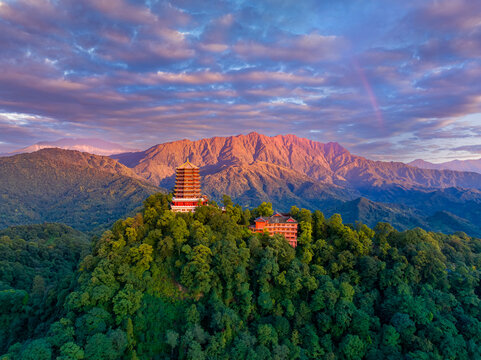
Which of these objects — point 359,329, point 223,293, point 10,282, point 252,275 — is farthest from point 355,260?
point 10,282

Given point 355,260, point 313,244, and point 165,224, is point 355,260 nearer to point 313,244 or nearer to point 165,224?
point 313,244

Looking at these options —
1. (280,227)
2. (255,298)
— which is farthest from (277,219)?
(255,298)

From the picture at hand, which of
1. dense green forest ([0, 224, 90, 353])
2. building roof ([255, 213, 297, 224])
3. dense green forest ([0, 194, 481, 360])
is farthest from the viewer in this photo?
building roof ([255, 213, 297, 224])

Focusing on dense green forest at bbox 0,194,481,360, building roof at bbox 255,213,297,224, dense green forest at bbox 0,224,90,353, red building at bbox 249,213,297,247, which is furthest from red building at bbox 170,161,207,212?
dense green forest at bbox 0,224,90,353

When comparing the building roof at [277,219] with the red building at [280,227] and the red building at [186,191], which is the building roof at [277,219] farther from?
the red building at [186,191]

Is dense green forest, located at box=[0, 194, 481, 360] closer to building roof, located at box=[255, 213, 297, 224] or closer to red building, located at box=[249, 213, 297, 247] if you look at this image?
red building, located at box=[249, 213, 297, 247]

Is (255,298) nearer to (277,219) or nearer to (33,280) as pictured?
(277,219)
